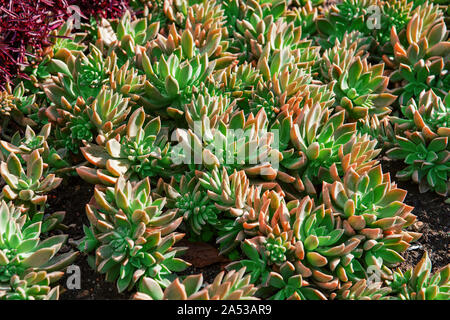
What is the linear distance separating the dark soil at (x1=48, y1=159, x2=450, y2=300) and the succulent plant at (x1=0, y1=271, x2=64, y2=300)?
5.8 inches

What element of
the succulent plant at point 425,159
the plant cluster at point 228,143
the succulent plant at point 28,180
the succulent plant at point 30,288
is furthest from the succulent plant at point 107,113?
the succulent plant at point 425,159

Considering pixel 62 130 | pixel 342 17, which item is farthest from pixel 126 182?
pixel 342 17

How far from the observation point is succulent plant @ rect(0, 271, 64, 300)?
7.18ft

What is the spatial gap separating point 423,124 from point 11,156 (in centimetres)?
205

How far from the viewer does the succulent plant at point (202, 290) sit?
Answer: 2086mm

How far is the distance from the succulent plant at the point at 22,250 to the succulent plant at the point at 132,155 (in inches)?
13.4

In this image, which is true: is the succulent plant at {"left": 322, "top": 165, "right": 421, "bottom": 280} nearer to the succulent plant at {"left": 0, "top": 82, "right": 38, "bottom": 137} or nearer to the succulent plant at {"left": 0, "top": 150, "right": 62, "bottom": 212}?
the succulent plant at {"left": 0, "top": 150, "right": 62, "bottom": 212}

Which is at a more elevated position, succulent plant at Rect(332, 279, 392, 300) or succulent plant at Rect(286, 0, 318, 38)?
succulent plant at Rect(286, 0, 318, 38)

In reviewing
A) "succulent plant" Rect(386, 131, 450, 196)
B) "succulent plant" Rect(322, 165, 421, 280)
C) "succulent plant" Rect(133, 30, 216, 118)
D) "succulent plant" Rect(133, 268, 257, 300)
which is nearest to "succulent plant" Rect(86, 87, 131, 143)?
"succulent plant" Rect(133, 30, 216, 118)

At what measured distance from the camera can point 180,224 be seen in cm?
260

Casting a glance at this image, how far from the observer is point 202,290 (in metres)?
2.09

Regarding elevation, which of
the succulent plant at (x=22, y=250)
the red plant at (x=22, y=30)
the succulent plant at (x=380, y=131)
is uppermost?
the red plant at (x=22, y=30)

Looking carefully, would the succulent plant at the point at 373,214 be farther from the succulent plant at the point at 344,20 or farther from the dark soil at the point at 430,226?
the succulent plant at the point at 344,20

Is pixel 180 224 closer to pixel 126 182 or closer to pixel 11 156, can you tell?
pixel 126 182
